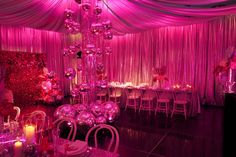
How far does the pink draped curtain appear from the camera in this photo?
6.90 m

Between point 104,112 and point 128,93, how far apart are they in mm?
3950

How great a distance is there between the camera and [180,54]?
7.69 m

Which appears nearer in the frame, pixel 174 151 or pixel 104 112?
pixel 104 112

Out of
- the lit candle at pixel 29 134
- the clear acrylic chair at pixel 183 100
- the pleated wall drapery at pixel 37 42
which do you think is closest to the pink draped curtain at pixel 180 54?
the clear acrylic chair at pixel 183 100

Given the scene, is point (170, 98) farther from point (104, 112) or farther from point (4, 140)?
point (4, 140)

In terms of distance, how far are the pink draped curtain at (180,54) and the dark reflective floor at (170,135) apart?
1.77 metres

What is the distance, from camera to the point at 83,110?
9.16 ft

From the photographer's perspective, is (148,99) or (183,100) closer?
(183,100)

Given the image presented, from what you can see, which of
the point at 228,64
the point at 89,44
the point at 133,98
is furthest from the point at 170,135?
the point at 89,44

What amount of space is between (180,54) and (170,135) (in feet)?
14.7

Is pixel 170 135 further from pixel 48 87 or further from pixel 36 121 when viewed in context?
pixel 48 87

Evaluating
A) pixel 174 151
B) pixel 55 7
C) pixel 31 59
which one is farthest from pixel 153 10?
pixel 31 59

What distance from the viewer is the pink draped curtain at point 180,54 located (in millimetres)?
6902

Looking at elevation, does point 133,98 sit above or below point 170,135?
above
